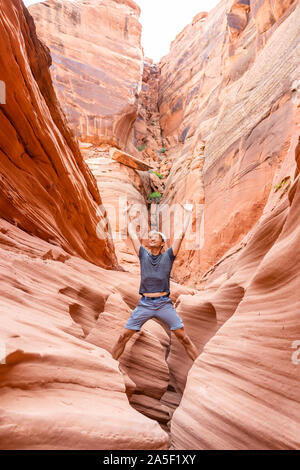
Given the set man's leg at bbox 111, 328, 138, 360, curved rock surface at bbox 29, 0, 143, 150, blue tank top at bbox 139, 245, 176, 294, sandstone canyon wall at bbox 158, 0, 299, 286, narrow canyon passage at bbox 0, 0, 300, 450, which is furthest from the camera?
curved rock surface at bbox 29, 0, 143, 150

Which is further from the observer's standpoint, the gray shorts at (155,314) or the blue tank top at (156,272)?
the blue tank top at (156,272)

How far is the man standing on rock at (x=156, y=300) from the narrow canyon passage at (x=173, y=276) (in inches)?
16.1

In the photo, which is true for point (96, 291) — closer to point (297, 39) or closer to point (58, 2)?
point (297, 39)

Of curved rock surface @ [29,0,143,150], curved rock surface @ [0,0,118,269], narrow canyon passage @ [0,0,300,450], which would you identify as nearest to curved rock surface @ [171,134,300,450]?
narrow canyon passage @ [0,0,300,450]

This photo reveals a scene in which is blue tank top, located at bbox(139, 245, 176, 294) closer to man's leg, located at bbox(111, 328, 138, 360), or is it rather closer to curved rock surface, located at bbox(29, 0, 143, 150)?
man's leg, located at bbox(111, 328, 138, 360)

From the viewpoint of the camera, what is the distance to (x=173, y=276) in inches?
540

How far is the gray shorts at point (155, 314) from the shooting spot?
3744 millimetres

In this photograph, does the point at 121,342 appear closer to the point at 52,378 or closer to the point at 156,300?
the point at 156,300

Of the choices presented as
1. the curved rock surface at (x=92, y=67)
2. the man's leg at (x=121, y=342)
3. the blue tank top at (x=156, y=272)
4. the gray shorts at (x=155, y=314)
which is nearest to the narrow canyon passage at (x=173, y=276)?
the man's leg at (x=121, y=342)

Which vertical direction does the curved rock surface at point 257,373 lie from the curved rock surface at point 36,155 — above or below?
below

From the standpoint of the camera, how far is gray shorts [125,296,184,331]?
374 centimetres

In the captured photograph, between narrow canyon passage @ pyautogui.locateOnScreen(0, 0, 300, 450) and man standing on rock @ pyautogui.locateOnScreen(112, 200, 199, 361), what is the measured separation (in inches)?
16.1

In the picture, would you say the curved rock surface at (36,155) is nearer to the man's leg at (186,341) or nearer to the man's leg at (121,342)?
the man's leg at (121,342)
